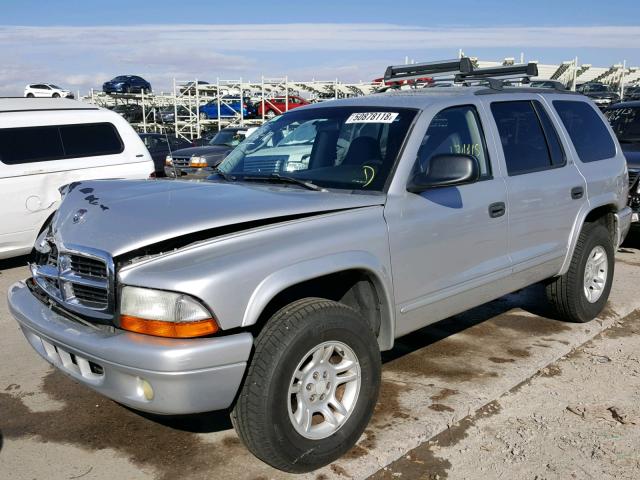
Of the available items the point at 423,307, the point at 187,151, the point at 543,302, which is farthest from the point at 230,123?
→ the point at 423,307

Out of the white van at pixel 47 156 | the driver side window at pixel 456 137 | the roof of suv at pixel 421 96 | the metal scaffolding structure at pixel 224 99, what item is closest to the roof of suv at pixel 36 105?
the white van at pixel 47 156

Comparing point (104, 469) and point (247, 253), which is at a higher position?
point (247, 253)

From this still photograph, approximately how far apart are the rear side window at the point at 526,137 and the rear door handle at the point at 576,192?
0.21 m

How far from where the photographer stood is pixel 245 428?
2891 mm

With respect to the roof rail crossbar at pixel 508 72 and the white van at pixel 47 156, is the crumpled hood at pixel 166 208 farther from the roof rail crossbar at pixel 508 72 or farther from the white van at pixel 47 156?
the white van at pixel 47 156

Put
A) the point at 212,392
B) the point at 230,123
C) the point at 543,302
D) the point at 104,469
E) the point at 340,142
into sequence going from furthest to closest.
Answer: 1. the point at 230,123
2. the point at 543,302
3. the point at 340,142
4. the point at 104,469
5. the point at 212,392

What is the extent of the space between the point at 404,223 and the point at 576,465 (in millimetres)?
1452

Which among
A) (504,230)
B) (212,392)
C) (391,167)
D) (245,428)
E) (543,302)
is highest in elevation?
(391,167)

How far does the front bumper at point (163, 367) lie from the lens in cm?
268

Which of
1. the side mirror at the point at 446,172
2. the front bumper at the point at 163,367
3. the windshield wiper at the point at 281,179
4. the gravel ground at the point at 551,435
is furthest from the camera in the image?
the windshield wiper at the point at 281,179

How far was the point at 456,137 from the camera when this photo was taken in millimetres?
4160

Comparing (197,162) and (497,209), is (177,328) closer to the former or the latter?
(497,209)

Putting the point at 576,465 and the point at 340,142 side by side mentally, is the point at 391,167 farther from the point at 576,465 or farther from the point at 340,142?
the point at 576,465

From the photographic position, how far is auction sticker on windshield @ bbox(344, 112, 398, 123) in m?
3.93
